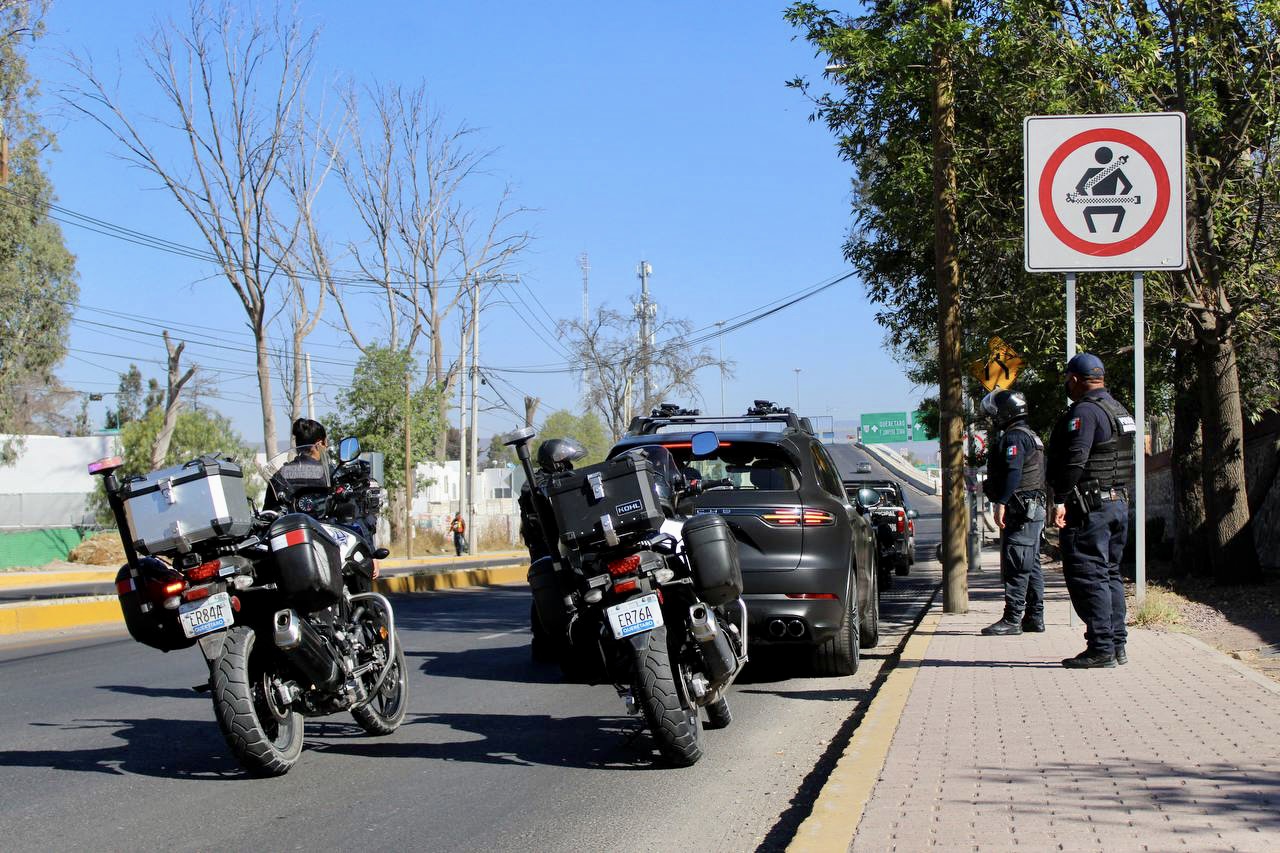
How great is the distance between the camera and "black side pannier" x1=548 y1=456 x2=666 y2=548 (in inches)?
239

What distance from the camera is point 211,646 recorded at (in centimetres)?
→ 596

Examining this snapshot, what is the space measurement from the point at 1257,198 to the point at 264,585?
447 inches

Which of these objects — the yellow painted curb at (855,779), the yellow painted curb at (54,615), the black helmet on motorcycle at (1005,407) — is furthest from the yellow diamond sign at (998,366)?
the yellow painted curb at (54,615)

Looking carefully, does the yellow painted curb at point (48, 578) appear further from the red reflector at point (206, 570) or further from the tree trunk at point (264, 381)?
the red reflector at point (206, 570)

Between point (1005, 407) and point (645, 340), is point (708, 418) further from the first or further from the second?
point (645, 340)

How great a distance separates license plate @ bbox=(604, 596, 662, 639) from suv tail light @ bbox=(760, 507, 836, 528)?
2768mm

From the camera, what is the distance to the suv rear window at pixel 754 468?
884cm

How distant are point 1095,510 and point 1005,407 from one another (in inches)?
101

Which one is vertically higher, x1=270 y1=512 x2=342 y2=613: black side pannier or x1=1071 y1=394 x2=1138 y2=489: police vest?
x1=1071 y1=394 x2=1138 y2=489: police vest

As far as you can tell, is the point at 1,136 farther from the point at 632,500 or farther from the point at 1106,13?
the point at 632,500

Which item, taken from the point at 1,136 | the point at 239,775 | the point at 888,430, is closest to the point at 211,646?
the point at 239,775

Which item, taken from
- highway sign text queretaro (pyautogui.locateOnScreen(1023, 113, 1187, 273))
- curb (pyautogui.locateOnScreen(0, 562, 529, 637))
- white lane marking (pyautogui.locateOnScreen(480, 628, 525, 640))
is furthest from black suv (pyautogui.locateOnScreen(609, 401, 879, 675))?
curb (pyautogui.locateOnScreen(0, 562, 529, 637))

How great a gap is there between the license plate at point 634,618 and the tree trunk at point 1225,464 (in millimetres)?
10889

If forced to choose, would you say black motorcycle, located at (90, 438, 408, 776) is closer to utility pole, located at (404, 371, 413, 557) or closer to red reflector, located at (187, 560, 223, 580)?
red reflector, located at (187, 560, 223, 580)
